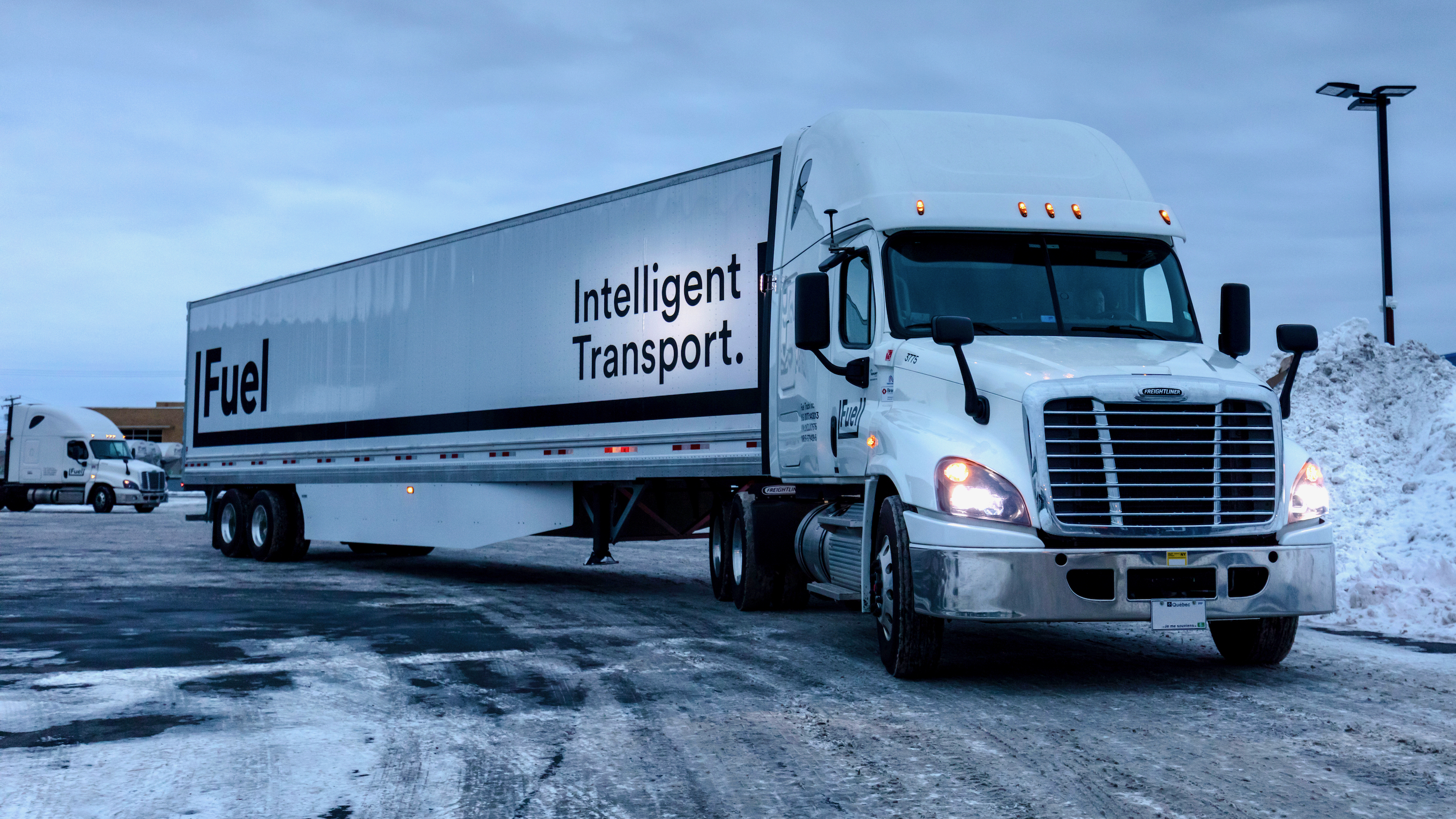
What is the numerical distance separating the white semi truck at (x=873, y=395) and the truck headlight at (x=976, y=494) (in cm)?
1

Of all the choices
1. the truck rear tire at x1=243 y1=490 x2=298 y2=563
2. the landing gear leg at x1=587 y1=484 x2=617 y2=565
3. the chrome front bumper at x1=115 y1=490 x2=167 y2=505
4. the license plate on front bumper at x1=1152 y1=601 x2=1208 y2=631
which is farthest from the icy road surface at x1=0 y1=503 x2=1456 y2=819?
the chrome front bumper at x1=115 y1=490 x2=167 y2=505

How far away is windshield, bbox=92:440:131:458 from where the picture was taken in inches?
1759

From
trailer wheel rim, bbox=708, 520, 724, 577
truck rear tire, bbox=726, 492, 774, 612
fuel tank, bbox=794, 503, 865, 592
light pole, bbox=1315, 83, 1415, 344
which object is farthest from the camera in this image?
light pole, bbox=1315, 83, 1415, 344

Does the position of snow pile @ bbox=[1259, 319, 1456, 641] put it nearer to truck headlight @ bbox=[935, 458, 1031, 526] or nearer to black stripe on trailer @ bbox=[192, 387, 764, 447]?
truck headlight @ bbox=[935, 458, 1031, 526]

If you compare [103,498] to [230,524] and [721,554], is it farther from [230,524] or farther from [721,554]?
[721,554]

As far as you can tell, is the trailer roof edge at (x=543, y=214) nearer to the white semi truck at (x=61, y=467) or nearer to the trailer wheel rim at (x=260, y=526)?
the trailer wheel rim at (x=260, y=526)

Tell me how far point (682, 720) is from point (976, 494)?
2081 mm

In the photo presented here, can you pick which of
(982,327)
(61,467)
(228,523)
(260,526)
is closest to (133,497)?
(61,467)

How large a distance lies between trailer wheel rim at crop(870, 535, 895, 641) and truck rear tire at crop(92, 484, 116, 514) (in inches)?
1633

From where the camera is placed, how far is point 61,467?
44219 millimetres

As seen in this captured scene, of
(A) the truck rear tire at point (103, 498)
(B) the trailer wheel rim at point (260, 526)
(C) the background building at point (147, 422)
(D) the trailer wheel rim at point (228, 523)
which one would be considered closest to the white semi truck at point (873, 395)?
(B) the trailer wheel rim at point (260, 526)

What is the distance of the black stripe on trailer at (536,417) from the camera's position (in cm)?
1230

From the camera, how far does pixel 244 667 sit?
8766 mm

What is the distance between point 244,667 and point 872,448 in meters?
4.45
